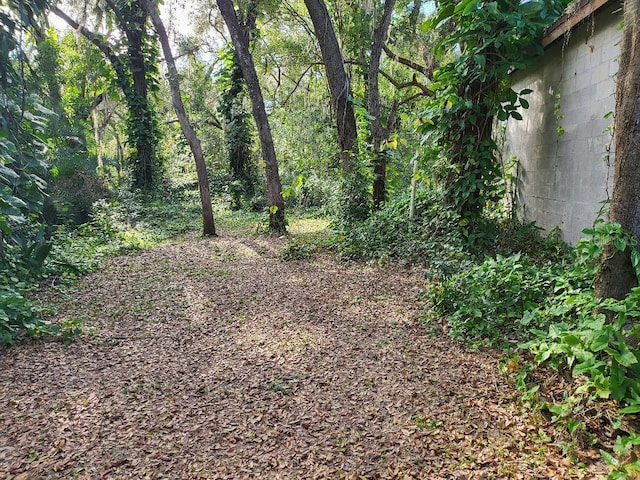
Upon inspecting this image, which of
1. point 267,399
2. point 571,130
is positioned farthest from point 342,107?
point 267,399

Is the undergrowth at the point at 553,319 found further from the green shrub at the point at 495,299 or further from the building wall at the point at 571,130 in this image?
the building wall at the point at 571,130

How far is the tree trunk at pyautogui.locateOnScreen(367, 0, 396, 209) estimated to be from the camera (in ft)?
19.8

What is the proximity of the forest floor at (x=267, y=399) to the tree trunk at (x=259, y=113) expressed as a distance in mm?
3639

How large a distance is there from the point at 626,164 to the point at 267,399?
260 cm

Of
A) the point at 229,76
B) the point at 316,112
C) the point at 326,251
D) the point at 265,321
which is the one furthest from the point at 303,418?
the point at 229,76

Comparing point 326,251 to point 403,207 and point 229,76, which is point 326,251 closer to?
point 403,207

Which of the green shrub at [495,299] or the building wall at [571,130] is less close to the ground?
the building wall at [571,130]

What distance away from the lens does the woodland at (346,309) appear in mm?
2016

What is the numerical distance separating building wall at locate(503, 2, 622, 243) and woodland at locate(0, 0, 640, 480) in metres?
0.26

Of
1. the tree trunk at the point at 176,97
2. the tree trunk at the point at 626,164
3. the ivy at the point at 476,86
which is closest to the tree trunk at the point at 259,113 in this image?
the tree trunk at the point at 176,97

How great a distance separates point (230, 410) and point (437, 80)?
4.36 m

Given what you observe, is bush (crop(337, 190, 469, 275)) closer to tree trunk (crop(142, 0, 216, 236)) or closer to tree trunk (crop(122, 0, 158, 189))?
tree trunk (crop(142, 0, 216, 236))

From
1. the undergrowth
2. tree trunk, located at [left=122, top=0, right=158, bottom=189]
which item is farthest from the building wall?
tree trunk, located at [left=122, top=0, right=158, bottom=189]

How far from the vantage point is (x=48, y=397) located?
2.59 m
